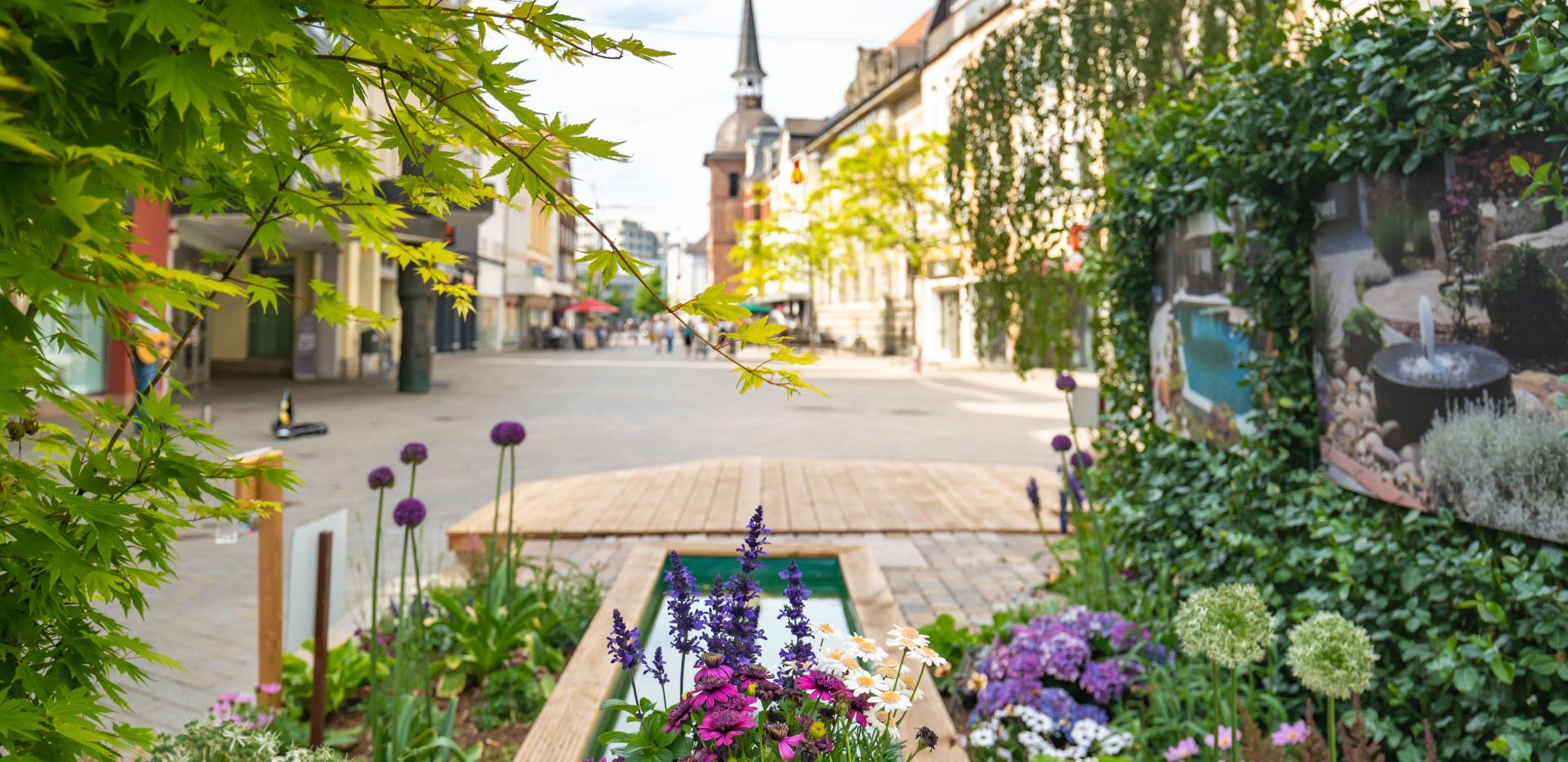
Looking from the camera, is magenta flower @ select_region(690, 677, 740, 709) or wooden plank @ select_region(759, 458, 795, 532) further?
wooden plank @ select_region(759, 458, 795, 532)

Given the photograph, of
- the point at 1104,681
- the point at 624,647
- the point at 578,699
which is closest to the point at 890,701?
the point at 624,647

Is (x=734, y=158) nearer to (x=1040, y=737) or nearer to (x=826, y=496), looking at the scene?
(x=826, y=496)

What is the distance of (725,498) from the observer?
720 cm

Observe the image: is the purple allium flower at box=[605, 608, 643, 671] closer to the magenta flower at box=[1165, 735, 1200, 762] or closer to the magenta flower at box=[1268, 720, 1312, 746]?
the magenta flower at box=[1165, 735, 1200, 762]

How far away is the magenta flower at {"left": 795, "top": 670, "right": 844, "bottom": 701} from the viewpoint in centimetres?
152

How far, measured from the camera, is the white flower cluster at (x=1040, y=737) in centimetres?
294

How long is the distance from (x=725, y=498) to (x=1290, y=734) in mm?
4847

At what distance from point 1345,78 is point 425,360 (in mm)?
18220

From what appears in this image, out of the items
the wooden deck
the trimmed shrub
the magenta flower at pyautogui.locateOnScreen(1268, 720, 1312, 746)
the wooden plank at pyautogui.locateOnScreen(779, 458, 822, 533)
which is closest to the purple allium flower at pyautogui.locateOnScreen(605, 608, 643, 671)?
the magenta flower at pyautogui.locateOnScreen(1268, 720, 1312, 746)

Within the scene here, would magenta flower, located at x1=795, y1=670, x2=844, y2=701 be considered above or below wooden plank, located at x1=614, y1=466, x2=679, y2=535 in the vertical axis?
above

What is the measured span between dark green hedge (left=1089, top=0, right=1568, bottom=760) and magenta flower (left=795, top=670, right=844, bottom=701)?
1.82 m

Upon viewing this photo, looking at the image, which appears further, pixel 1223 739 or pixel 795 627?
pixel 1223 739

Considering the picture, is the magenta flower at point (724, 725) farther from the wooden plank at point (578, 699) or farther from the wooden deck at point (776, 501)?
the wooden deck at point (776, 501)

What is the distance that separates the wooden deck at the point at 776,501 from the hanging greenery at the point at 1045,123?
3.89 ft
